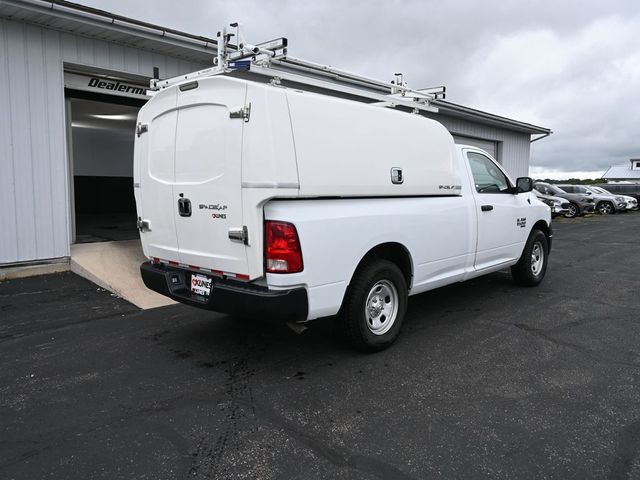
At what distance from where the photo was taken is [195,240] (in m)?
4.05

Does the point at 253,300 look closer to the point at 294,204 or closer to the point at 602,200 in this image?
the point at 294,204

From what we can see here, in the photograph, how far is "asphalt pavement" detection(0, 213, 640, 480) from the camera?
2738 mm

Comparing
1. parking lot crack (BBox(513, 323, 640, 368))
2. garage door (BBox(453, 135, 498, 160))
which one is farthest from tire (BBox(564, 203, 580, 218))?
parking lot crack (BBox(513, 323, 640, 368))

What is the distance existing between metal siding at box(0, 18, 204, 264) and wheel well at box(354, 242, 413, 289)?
5.52 metres

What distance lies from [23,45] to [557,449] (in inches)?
321

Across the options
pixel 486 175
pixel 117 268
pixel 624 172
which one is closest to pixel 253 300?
pixel 486 175

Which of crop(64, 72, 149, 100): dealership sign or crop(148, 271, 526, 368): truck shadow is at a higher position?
crop(64, 72, 149, 100): dealership sign

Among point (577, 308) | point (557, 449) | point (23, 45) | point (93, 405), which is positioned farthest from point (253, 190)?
point (23, 45)

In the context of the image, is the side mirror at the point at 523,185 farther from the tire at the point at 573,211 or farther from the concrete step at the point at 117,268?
the tire at the point at 573,211

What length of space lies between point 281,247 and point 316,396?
1126 millimetres

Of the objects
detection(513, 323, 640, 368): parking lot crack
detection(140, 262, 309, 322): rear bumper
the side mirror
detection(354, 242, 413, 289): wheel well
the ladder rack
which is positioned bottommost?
detection(513, 323, 640, 368): parking lot crack

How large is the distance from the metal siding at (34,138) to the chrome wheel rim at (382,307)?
5524 millimetres

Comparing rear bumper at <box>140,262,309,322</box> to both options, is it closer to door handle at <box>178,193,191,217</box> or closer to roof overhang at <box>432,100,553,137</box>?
door handle at <box>178,193,191,217</box>

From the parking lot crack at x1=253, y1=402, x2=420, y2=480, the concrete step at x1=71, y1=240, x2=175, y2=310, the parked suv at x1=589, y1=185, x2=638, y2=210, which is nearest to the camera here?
the parking lot crack at x1=253, y1=402, x2=420, y2=480
